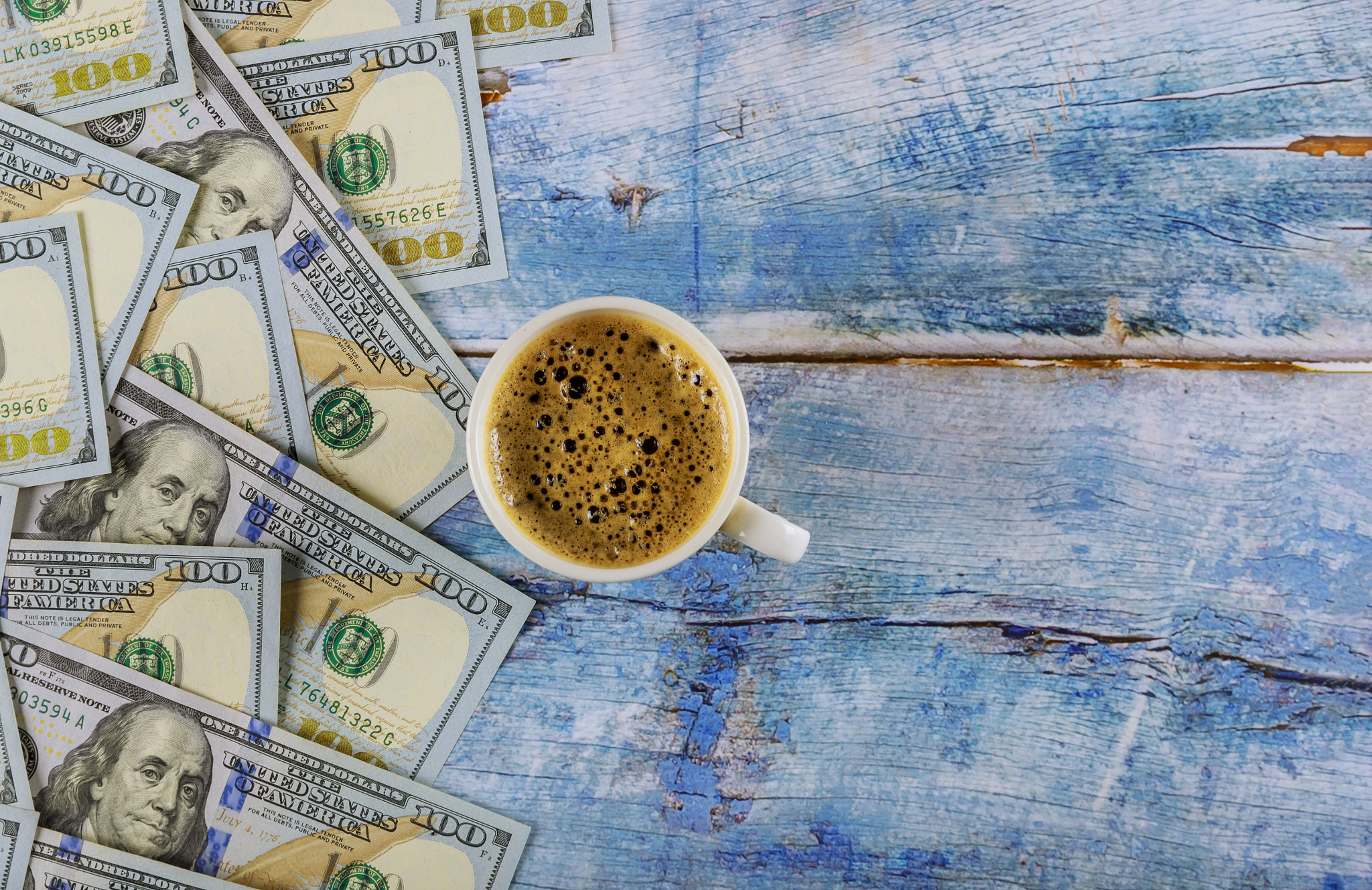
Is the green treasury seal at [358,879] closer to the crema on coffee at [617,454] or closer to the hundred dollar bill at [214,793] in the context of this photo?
the hundred dollar bill at [214,793]

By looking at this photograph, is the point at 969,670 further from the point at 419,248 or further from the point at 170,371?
the point at 170,371

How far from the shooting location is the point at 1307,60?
920 mm

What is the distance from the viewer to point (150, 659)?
3.03 feet

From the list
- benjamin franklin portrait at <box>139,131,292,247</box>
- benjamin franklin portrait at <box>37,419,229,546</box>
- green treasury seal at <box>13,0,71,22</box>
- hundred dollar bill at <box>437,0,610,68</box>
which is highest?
green treasury seal at <box>13,0,71,22</box>

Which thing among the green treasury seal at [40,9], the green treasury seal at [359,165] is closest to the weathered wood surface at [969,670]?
the green treasury seal at [359,165]

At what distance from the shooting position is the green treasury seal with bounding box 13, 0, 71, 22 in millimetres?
929

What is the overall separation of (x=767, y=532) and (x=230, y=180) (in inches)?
27.4

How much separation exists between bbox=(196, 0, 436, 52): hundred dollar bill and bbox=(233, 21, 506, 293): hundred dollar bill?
18 millimetres

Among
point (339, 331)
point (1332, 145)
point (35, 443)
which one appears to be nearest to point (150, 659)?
point (35, 443)

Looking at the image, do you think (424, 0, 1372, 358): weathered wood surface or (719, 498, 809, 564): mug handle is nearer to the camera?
(719, 498, 809, 564): mug handle

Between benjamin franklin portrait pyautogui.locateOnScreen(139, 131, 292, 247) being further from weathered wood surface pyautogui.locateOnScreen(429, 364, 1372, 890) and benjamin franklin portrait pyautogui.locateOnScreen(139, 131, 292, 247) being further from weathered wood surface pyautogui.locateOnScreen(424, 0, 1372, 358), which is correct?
weathered wood surface pyautogui.locateOnScreen(429, 364, 1372, 890)

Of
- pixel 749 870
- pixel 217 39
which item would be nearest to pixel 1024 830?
pixel 749 870

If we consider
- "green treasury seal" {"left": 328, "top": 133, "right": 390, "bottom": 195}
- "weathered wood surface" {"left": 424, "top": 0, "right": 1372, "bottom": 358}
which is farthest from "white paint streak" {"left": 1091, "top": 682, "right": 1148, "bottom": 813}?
"green treasury seal" {"left": 328, "top": 133, "right": 390, "bottom": 195}

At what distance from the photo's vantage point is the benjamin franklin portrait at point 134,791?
911 millimetres
